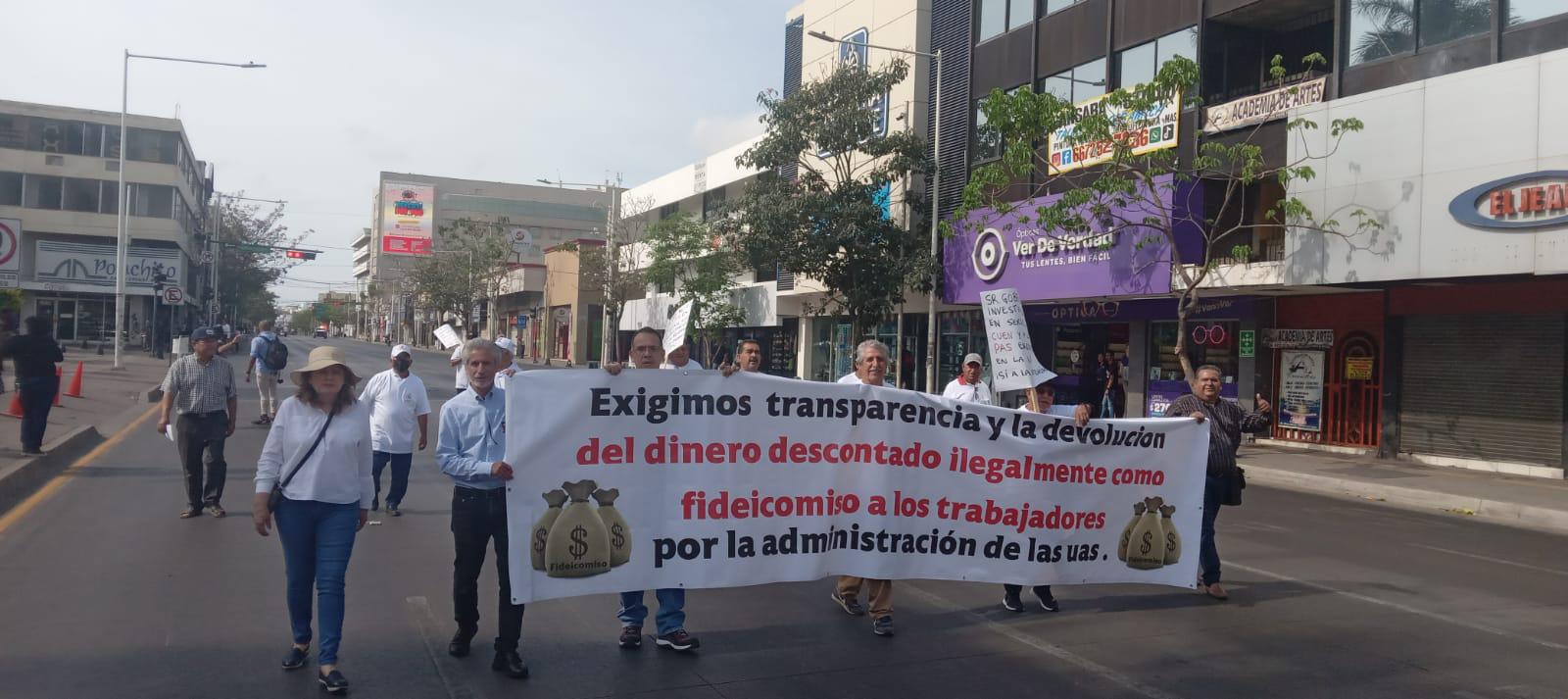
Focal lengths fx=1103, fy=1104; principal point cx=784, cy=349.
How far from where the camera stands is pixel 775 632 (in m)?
6.49

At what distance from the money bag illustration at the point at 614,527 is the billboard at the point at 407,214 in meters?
116

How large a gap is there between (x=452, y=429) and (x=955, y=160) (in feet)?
79.8

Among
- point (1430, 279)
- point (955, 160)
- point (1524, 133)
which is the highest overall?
point (955, 160)

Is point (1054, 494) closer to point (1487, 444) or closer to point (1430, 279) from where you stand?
point (1430, 279)

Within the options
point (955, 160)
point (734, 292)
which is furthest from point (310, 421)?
point (734, 292)

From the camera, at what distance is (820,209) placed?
1060 inches

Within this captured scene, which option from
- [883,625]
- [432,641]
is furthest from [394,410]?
[883,625]

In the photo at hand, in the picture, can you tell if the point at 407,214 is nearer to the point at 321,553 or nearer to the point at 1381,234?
the point at 1381,234

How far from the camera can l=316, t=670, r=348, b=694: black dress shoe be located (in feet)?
16.7

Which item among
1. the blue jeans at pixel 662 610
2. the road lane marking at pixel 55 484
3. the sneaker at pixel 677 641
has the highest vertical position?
the blue jeans at pixel 662 610

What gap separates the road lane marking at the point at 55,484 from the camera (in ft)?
31.5

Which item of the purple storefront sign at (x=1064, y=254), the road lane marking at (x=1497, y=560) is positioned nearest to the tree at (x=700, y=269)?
the purple storefront sign at (x=1064, y=254)

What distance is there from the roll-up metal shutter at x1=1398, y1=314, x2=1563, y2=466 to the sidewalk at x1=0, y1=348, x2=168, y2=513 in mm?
20190

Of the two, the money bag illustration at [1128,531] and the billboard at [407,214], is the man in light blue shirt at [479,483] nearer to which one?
the money bag illustration at [1128,531]
